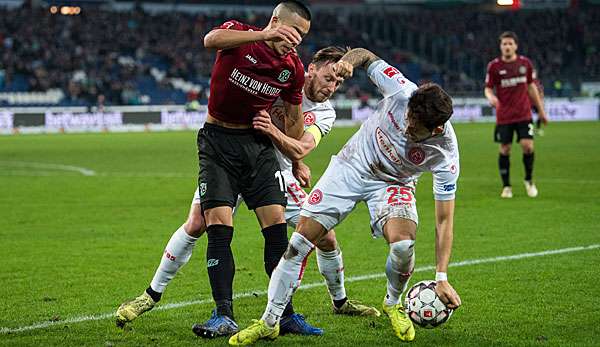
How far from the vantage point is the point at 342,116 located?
42.2 metres

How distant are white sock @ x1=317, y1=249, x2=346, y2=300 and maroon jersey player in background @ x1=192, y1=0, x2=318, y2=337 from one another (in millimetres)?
630

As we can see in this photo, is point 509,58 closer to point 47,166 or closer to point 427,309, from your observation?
point 427,309

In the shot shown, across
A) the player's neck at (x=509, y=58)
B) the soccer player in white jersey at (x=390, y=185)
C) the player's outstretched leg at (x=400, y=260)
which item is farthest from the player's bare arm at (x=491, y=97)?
the player's outstretched leg at (x=400, y=260)

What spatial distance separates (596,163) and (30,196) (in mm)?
12128

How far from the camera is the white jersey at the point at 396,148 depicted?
5879mm

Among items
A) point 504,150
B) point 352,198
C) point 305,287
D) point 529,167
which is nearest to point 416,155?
point 352,198

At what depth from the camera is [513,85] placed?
15289 millimetres

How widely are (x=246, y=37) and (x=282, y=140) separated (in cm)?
85

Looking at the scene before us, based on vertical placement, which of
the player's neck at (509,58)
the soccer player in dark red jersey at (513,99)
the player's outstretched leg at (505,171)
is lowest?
the player's outstretched leg at (505,171)

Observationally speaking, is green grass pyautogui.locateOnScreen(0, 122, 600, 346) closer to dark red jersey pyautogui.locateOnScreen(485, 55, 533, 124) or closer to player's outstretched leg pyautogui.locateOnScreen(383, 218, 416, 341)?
player's outstretched leg pyautogui.locateOnScreen(383, 218, 416, 341)

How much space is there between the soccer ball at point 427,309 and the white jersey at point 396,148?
73 cm

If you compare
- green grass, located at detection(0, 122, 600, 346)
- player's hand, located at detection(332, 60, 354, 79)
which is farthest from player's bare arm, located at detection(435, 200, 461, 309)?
player's hand, located at detection(332, 60, 354, 79)

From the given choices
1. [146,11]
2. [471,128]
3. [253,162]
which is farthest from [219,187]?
[146,11]

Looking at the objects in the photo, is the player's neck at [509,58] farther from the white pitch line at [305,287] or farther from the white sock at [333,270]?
the white sock at [333,270]
